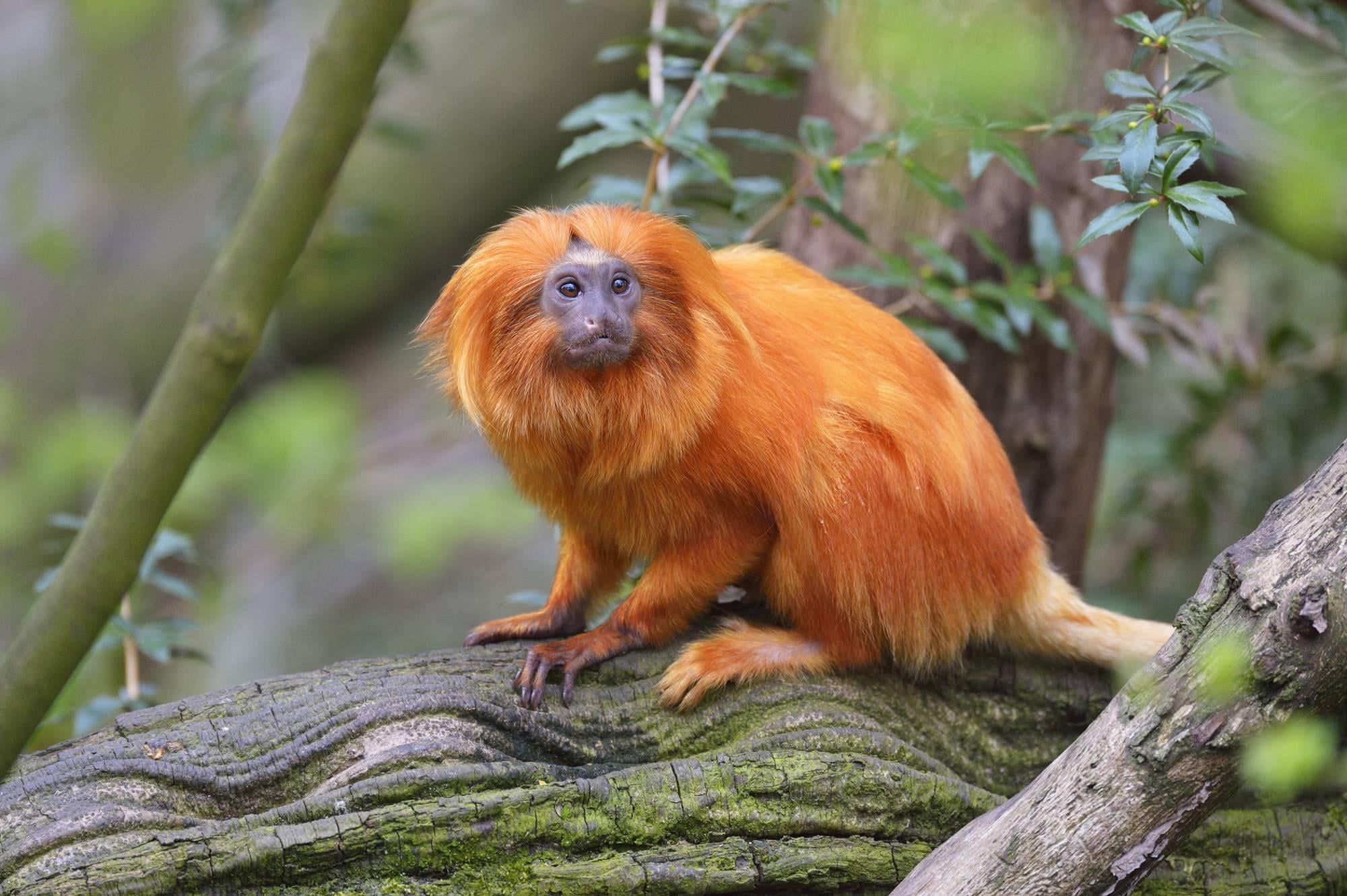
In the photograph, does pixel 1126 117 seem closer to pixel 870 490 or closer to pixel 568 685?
pixel 870 490

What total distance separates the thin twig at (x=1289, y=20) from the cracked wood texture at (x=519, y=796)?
94.2 inches

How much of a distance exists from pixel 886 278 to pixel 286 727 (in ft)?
7.45

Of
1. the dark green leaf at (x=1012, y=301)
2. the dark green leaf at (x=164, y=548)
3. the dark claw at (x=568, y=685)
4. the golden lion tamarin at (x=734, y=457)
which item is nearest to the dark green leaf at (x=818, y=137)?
the golden lion tamarin at (x=734, y=457)

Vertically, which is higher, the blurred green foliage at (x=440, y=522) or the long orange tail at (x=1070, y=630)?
the blurred green foliage at (x=440, y=522)

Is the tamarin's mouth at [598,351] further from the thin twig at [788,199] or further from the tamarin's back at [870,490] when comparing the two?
the thin twig at [788,199]

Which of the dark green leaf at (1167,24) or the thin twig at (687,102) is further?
the thin twig at (687,102)

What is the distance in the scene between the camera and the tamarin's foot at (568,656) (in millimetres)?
2799

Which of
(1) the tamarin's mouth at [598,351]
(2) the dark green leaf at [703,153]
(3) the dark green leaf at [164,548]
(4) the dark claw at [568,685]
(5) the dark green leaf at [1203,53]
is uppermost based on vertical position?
(2) the dark green leaf at [703,153]

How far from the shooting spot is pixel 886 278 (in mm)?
3830

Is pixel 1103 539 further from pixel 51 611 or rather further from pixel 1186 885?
pixel 51 611

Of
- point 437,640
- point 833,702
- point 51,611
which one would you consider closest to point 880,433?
point 833,702

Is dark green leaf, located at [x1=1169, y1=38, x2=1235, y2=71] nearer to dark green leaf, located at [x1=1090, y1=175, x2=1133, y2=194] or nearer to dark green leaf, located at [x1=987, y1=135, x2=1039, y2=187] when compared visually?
dark green leaf, located at [x1=1090, y1=175, x2=1133, y2=194]

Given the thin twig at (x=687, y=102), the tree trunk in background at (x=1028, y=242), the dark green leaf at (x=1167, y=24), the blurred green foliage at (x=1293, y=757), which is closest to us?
the blurred green foliage at (x=1293, y=757)

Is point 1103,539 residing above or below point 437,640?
below
